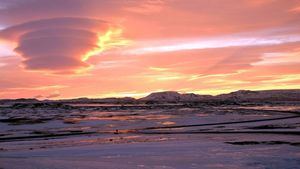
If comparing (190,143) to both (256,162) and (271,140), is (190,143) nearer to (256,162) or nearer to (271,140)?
(271,140)

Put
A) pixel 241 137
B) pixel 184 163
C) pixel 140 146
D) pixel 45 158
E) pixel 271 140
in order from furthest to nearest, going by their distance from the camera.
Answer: pixel 241 137, pixel 271 140, pixel 140 146, pixel 45 158, pixel 184 163

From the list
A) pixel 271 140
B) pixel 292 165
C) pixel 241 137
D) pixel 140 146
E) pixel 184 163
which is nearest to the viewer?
pixel 292 165

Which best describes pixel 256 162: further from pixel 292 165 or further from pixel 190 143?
pixel 190 143

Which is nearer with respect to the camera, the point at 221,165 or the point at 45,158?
the point at 221,165

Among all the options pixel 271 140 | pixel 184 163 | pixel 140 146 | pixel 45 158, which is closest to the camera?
pixel 184 163

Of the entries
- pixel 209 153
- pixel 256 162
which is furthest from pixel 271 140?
pixel 256 162

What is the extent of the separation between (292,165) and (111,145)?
31.7 ft

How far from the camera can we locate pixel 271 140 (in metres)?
22.9

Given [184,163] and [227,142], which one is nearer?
[184,163]

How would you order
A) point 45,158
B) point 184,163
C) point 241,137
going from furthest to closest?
point 241,137 < point 45,158 < point 184,163

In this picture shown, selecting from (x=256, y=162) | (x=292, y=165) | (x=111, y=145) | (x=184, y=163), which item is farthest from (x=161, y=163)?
(x=111, y=145)

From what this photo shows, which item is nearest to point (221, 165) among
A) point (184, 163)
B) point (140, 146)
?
point (184, 163)

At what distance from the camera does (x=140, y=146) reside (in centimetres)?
2122

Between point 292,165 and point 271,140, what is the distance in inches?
322
